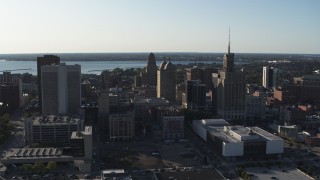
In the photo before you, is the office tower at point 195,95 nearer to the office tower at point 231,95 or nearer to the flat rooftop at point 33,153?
the office tower at point 231,95

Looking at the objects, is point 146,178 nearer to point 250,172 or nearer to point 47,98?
point 250,172

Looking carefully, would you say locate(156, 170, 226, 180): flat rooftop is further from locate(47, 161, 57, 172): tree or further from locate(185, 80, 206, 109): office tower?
locate(185, 80, 206, 109): office tower

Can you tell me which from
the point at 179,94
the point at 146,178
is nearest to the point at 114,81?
the point at 179,94

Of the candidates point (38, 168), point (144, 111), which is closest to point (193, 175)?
point (38, 168)

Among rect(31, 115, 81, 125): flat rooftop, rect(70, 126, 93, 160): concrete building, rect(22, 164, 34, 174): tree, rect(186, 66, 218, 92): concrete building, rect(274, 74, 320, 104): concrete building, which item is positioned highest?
rect(186, 66, 218, 92): concrete building

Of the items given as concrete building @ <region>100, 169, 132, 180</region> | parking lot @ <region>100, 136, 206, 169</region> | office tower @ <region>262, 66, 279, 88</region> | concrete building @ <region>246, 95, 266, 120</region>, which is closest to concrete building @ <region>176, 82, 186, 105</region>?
concrete building @ <region>246, 95, 266, 120</region>

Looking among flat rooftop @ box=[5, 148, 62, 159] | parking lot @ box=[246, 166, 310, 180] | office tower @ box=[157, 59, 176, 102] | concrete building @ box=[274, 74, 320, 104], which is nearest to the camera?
parking lot @ box=[246, 166, 310, 180]
